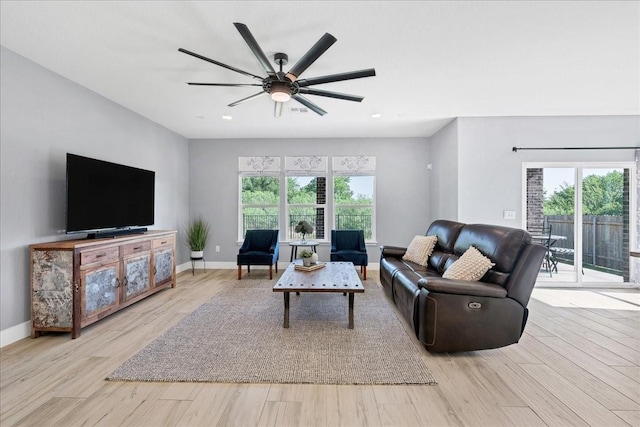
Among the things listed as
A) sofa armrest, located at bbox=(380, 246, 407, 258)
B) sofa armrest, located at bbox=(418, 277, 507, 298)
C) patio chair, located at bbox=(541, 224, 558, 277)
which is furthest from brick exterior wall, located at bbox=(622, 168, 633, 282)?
sofa armrest, located at bbox=(418, 277, 507, 298)

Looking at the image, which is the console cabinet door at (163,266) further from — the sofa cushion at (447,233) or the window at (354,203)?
the sofa cushion at (447,233)

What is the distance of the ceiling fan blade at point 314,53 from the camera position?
1979mm

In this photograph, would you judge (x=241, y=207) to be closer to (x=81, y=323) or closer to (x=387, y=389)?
(x=81, y=323)

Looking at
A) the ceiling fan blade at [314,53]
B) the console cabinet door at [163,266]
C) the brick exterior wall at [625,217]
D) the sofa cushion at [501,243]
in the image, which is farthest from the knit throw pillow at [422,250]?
the console cabinet door at [163,266]

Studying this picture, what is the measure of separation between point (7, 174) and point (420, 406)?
3.88 m

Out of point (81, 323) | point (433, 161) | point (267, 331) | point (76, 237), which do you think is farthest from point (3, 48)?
point (433, 161)

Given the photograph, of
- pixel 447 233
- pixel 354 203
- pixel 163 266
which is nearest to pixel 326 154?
pixel 354 203

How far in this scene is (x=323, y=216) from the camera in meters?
5.98

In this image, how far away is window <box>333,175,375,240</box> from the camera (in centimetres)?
596

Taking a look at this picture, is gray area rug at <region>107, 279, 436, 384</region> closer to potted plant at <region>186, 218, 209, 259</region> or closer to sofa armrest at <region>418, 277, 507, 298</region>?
sofa armrest at <region>418, 277, 507, 298</region>

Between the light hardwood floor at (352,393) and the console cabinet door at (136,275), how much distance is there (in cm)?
73

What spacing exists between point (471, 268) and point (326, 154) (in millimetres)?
3867

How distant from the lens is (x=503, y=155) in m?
4.51

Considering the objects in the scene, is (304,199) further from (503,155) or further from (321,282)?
(503,155)
